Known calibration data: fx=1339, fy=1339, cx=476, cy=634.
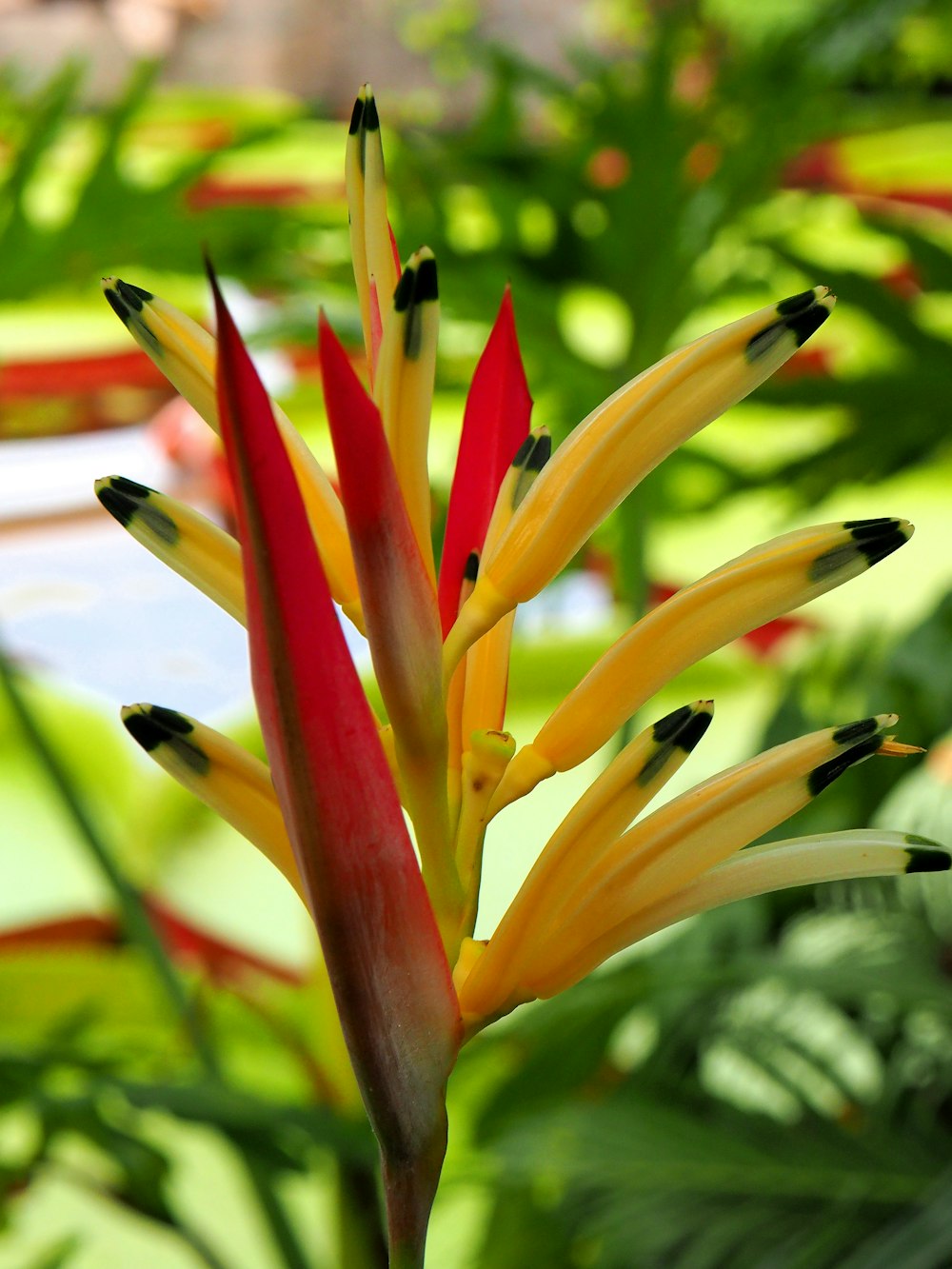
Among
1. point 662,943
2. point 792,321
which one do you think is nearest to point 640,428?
point 792,321

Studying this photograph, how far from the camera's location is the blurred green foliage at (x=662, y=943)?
48cm

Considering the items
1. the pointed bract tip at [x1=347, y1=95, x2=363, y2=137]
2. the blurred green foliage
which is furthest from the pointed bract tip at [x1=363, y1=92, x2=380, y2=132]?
the blurred green foliage

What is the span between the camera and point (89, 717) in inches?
56.9

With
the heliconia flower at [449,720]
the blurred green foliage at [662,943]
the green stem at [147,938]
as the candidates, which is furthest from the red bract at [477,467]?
the green stem at [147,938]

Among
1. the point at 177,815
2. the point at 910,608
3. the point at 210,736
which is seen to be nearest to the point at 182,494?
the point at 177,815

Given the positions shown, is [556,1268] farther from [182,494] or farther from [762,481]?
[182,494]

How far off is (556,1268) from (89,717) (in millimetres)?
1009

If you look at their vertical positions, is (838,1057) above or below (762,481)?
below

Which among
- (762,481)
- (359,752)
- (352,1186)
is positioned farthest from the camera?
(762,481)

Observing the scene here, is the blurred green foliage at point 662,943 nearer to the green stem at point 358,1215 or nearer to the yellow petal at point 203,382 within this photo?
the green stem at point 358,1215

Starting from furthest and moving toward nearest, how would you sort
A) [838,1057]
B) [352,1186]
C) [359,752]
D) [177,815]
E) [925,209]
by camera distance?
[925,209] → [177,815] → [838,1057] → [352,1186] → [359,752]

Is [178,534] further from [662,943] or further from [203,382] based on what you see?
[662,943]

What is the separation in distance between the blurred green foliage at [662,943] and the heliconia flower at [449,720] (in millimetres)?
306

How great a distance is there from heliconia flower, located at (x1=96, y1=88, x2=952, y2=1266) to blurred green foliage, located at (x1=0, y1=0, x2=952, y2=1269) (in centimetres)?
31
